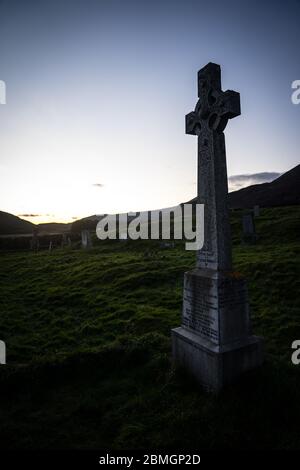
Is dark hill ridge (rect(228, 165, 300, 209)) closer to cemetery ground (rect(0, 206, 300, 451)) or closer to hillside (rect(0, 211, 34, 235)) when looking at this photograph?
cemetery ground (rect(0, 206, 300, 451))

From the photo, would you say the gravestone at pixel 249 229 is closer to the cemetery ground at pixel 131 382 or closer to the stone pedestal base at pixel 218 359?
the cemetery ground at pixel 131 382

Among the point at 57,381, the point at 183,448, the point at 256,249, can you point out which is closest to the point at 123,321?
the point at 57,381

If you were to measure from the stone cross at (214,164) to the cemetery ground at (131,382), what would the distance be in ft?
7.22

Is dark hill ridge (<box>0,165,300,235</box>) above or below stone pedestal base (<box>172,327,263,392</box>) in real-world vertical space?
above

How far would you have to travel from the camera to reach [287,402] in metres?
4.20

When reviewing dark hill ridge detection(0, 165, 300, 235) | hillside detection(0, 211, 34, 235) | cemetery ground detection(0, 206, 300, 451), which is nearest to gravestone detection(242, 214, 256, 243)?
cemetery ground detection(0, 206, 300, 451)

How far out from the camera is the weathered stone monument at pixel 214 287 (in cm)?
471

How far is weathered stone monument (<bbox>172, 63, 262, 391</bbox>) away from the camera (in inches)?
185

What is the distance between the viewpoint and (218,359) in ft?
14.7

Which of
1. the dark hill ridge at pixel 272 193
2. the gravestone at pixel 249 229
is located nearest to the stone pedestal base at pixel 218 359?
the gravestone at pixel 249 229

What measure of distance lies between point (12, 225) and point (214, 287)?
10117 centimetres

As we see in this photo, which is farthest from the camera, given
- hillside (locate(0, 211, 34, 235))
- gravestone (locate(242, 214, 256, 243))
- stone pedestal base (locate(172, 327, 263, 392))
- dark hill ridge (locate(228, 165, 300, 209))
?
hillside (locate(0, 211, 34, 235))

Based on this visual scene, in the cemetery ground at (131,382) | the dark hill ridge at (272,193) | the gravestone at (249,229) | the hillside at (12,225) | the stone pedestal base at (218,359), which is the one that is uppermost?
the dark hill ridge at (272,193)

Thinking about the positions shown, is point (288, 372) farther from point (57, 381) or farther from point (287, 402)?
point (57, 381)
